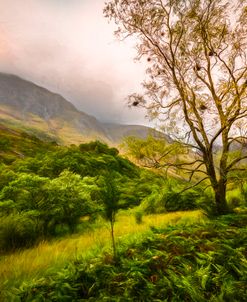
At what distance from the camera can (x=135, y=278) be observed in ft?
13.5

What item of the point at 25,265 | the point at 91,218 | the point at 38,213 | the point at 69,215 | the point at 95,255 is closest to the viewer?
the point at 25,265

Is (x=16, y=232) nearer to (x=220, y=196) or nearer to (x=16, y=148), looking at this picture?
(x=220, y=196)

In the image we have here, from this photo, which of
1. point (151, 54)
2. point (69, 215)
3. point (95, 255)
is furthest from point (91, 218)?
point (151, 54)

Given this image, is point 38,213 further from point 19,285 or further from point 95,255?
point 19,285

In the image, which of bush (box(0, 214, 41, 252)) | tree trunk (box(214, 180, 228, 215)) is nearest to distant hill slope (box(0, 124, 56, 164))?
bush (box(0, 214, 41, 252))

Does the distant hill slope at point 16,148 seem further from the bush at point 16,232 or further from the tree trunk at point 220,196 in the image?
the tree trunk at point 220,196

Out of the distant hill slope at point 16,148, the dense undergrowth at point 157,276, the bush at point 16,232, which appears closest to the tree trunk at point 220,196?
the dense undergrowth at point 157,276

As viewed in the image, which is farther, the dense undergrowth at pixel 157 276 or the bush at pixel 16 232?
the bush at pixel 16 232

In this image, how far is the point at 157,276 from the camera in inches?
166

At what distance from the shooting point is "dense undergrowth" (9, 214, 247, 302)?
3.73 metres

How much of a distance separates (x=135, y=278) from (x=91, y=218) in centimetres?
665

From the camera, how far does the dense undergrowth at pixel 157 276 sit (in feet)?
12.2

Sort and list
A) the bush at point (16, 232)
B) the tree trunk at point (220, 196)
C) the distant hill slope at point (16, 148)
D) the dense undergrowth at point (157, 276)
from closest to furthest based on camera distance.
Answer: the dense undergrowth at point (157, 276), the bush at point (16, 232), the tree trunk at point (220, 196), the distant hill slope at point (16, 148)

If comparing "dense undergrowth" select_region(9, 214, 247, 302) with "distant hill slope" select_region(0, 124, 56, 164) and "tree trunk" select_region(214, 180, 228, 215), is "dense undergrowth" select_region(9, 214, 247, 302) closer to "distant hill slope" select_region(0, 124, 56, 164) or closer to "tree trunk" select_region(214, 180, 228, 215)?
"tree trunk" select_region(214, 180, 228, 215)
